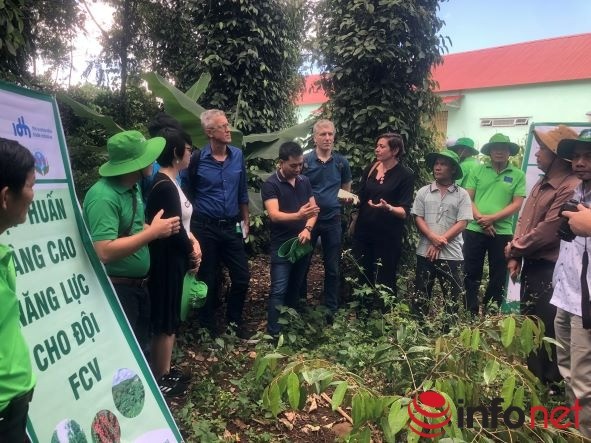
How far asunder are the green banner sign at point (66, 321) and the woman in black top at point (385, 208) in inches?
99.4

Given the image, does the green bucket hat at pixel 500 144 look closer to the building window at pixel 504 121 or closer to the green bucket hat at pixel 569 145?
the green bucket hat at pixel 569 145

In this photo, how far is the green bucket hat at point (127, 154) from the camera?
8.08 feet

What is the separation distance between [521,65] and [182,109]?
83.3 ft

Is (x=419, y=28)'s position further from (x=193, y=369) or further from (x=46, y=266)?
(x=46, y=266)

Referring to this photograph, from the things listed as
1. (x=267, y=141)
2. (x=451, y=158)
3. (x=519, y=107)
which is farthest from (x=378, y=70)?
(x=519, y=107)

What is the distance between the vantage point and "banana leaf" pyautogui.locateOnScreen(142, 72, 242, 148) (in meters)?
4.47

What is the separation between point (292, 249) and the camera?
3914 millimetres

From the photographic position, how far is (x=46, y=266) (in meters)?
2.00

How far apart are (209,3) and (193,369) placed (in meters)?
5.12

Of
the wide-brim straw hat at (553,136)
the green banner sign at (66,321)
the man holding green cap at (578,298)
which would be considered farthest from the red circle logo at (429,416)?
the wide-brim straw hat at (553,136)

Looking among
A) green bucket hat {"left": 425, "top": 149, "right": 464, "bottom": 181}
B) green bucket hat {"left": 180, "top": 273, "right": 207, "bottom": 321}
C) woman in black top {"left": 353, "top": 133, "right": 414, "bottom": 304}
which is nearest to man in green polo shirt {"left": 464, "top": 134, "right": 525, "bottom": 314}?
green bucket hat {"left": 425, "top": 149, "right": 464, "bottom": 181}

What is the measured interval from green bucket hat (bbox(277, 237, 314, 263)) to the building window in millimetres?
22448

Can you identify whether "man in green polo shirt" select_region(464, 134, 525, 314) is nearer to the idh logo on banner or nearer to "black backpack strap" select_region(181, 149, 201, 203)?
"black backpack strap" select_region(181, 149, 201, 203)

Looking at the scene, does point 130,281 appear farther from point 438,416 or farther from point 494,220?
point 494,220
